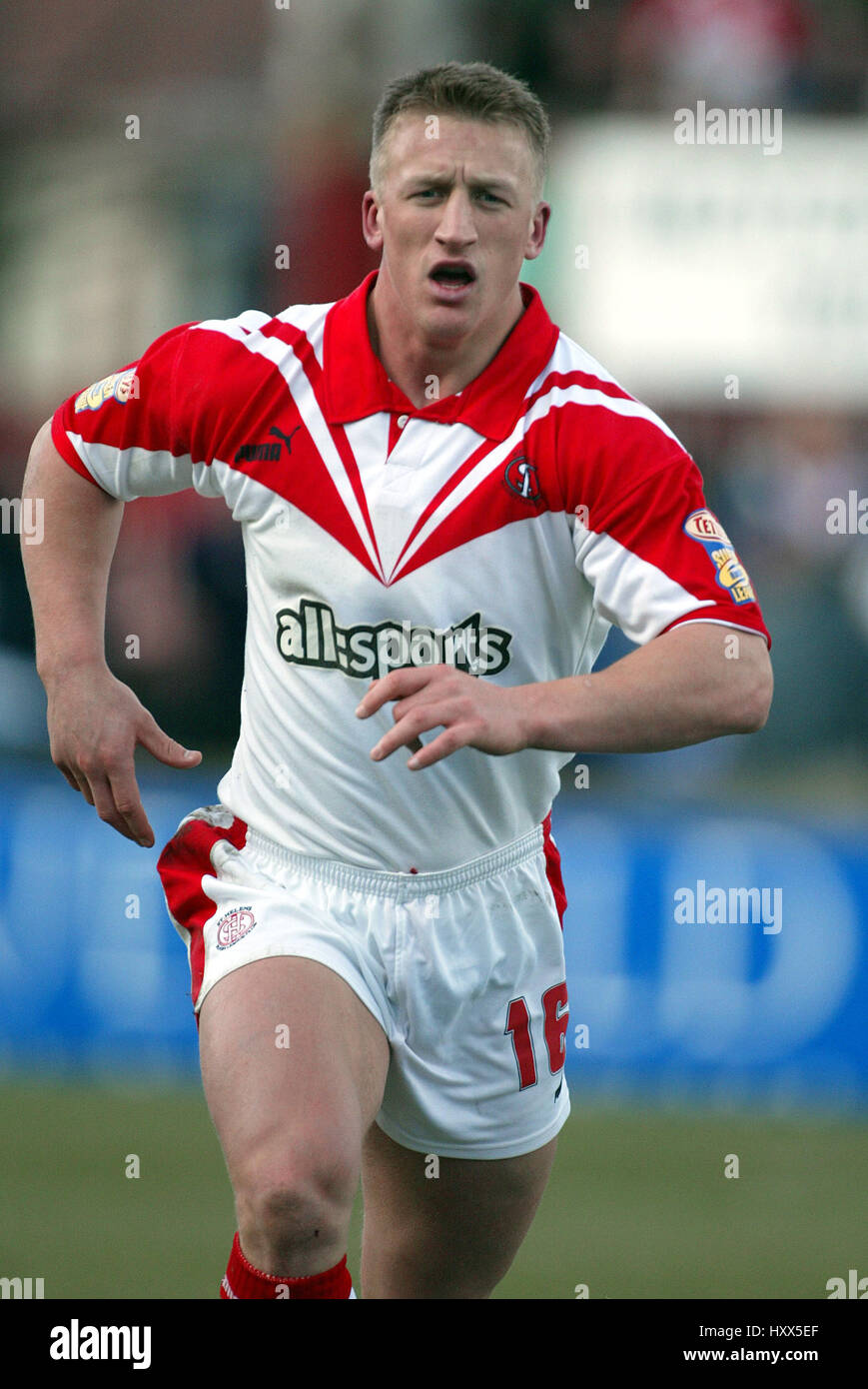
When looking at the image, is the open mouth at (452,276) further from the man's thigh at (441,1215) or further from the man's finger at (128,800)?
the man's thigh at (441,1215)

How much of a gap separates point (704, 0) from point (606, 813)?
274 inches

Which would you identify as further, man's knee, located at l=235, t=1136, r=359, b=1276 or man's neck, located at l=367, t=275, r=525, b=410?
man's neck, located at l=367, t=275, r=525, b=410

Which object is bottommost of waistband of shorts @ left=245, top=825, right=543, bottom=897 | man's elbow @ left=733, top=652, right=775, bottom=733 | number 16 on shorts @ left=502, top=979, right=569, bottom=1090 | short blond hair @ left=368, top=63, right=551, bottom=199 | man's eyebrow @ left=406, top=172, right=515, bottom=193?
number 16 on shorts @ left=502, top=979, right=569, bottom=1090

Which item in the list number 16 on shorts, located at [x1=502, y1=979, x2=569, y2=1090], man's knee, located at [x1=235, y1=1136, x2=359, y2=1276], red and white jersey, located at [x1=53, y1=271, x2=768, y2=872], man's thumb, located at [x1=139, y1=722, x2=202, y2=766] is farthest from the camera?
number 16 on shorts, located at [x1=502, y1=979, x2=569, y2=1090]

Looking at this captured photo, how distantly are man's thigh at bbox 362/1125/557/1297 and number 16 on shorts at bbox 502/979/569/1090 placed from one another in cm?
18

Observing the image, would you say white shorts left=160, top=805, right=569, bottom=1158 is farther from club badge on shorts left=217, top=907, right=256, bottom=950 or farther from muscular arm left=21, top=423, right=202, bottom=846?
muscular arm left=21, top=423, right=202, bottom=846

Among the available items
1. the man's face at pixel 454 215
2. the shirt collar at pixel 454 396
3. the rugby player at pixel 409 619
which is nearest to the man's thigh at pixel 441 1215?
the rugby player at pixel 409 619

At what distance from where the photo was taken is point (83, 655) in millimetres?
3779

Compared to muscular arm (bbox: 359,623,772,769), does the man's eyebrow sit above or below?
above

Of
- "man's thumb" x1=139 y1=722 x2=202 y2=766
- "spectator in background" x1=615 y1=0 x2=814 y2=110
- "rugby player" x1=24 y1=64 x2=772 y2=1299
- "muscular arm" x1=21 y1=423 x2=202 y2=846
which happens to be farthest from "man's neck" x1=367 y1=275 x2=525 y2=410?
"spectator in background" x1=615 y1=0 x2=814 y2=110

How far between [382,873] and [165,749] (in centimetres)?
49

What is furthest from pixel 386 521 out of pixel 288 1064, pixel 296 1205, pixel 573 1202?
pixel 573 1202

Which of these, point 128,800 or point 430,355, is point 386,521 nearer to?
point 430,355

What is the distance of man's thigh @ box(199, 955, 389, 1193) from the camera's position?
122 inches
